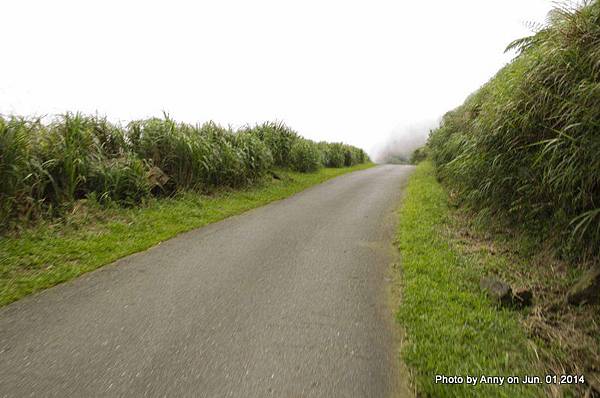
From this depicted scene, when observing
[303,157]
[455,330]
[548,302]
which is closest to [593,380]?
[455,330]

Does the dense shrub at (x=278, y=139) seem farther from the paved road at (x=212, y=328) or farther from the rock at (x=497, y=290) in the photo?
the rock at (x=497, y=290)

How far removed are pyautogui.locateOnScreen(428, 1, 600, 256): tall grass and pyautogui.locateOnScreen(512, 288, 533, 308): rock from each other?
2.13 feet

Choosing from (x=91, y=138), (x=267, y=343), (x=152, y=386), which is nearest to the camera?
(x=152, y=386)

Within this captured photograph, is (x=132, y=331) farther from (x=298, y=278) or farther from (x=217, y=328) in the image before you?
(x=298, y=278)

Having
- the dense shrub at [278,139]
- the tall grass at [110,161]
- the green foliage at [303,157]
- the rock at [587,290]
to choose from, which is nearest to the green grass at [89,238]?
the tall grass at [110,161]

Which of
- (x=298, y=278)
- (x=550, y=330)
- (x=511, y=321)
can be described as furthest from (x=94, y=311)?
(x=550, y=330)

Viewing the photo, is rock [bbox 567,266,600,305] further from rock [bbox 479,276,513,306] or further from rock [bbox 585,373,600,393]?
rock [bbox 585,373,600,393]

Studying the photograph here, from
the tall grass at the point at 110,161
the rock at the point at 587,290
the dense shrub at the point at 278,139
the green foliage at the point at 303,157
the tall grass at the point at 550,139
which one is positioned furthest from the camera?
the green foliage at the point at 303,157

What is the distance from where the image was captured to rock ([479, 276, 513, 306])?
2484 mm

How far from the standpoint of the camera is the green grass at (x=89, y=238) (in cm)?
291

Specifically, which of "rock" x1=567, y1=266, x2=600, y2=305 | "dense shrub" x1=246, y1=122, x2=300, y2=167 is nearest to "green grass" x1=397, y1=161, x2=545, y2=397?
"rock" x1=567, y1=266, x2=600, y2=305

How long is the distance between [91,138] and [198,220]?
8.92 ft

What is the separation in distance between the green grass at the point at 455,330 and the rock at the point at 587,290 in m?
0.53

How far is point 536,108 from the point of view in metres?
3.44
